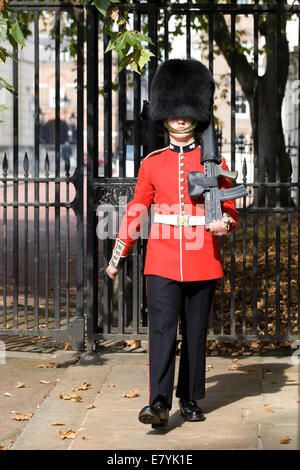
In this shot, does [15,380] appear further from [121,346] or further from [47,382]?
→ [121,346]

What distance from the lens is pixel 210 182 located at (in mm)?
5418

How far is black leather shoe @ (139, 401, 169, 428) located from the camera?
530 centimetres

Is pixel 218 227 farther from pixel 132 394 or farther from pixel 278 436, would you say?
pixel 132 394

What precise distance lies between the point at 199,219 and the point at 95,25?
263 cm

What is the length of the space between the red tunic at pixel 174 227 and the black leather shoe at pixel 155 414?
733 mm

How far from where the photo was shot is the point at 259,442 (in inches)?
202

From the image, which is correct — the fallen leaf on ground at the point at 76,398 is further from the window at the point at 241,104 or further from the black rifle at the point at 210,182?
the window at the point at 241,104

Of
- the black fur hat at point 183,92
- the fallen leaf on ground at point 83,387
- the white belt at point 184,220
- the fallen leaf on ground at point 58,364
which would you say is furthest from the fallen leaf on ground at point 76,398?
the black fur hat at point 183,92

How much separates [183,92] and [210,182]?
1.83ft

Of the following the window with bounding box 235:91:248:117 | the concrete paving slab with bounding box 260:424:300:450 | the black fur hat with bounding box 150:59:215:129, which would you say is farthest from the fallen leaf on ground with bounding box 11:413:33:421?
the window with bounding box 235:91:248:117

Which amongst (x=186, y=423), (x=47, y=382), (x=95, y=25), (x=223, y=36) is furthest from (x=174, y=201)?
(x=223, y=36)

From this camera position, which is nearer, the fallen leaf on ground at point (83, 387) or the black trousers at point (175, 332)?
the black trousers at point (175, 332)

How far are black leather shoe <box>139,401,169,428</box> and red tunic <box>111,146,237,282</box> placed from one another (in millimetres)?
733

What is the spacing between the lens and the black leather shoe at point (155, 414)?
5.30 m
